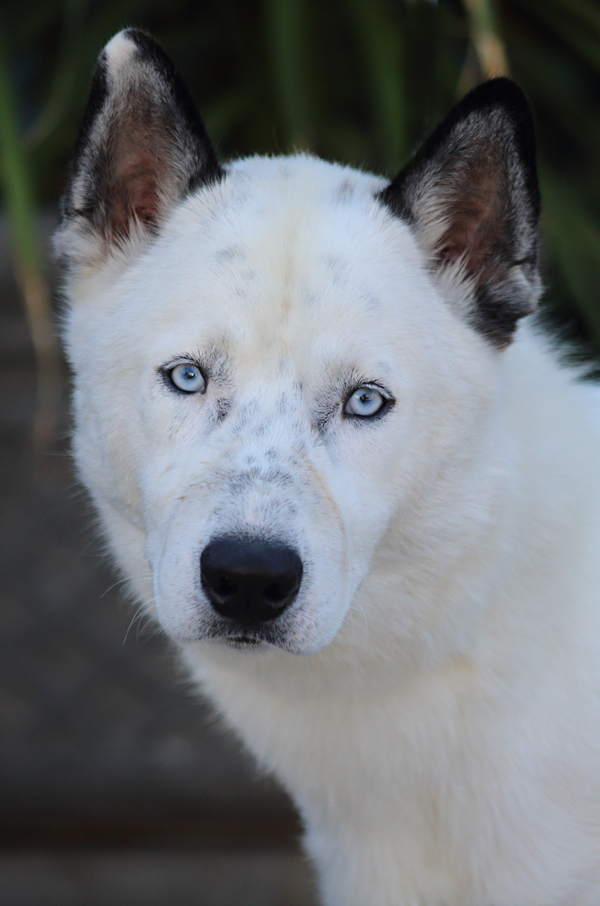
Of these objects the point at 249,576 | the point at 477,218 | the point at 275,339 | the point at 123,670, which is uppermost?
the point at 477,218

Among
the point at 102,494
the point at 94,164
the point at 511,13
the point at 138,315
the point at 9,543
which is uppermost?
the point at 511,13

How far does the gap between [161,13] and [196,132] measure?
2.86m

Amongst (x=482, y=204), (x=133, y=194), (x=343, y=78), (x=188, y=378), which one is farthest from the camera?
(x=343, y=78)

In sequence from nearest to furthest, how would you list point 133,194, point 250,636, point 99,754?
point 250,636 → point 133,194 → point 99,754

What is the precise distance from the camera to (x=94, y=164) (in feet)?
5.89

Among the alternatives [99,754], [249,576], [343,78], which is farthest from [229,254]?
[343,78]

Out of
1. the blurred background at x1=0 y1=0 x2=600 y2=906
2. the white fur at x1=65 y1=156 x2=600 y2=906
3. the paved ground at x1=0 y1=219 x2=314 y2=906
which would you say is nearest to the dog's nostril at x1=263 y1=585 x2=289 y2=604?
the white fur at x1=65 y1=156 x2=600 y2=906

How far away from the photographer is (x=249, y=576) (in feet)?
4.58

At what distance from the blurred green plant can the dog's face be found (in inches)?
46.9

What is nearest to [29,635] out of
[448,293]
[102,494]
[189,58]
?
[102,494]

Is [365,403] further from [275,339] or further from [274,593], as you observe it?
[274,593]

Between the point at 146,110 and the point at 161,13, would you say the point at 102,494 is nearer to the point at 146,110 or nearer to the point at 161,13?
the point at 146,110

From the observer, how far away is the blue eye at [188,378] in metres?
1.62

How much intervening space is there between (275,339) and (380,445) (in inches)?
10.2
